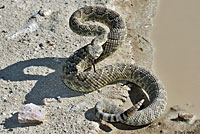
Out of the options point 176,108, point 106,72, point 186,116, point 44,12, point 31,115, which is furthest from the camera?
point 44,12

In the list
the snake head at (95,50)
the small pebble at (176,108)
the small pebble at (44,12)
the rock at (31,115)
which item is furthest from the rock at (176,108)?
the small pebble at (44,12)

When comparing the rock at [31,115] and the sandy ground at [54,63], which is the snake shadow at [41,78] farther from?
the rock at [31,115]

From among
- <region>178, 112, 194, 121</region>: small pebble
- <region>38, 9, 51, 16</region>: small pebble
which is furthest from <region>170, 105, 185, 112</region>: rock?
<region>38, 9, 51, 16</region>: small pebble

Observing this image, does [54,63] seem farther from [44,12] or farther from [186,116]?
[186,116]

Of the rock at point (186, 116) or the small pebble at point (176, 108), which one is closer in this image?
the rock at point (186, 116)

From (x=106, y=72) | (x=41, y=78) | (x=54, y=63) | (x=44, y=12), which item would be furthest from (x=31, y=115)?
(x=44, y=12)

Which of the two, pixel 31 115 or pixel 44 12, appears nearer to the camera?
pixel 31 115

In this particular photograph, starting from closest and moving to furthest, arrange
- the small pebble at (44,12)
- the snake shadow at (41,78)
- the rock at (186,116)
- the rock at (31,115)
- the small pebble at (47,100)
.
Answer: the rock at (31,115), the rock at (186,116), the small pebble at (47,100), the snake shadow at (41,78), the small pebble at (44,12)

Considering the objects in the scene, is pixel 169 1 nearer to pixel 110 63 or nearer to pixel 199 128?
pixel 110 63
